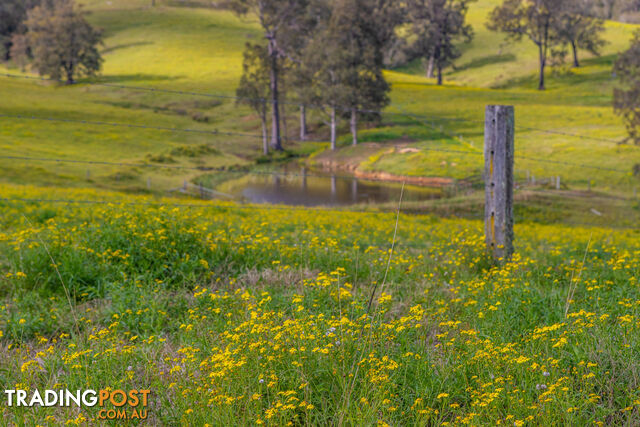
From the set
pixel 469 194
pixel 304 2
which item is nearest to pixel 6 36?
pixel 304 2

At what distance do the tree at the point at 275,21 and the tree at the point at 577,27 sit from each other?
50.0 meters

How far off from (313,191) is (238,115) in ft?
131

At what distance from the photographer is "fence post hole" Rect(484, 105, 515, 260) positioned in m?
7.96

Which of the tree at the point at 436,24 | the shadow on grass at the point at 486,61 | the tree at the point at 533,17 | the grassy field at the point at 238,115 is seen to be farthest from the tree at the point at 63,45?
the shadow on grass at the point at 486,61

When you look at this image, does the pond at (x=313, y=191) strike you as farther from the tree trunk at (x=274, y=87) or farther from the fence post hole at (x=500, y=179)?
the fence post hole at (x=500, y=179)

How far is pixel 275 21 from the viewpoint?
6406 centimetres

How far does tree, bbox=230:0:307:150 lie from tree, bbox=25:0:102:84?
41.3 meters

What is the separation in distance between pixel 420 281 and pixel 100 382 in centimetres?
427

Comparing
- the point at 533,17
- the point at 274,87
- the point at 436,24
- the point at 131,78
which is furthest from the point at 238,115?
the point at 533,17

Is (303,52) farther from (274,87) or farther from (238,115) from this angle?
(238,115)

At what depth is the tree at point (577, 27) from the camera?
90.7m

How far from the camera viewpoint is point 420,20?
99.6 metres

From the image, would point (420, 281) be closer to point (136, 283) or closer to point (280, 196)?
point (136, 283)

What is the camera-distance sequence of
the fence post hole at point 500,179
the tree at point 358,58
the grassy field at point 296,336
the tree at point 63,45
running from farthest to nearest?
1. the tree at point 63,45
2. the tree at point 358,58
3. the fence post hole at point 500,179
4. the grassy field at point 296,336
